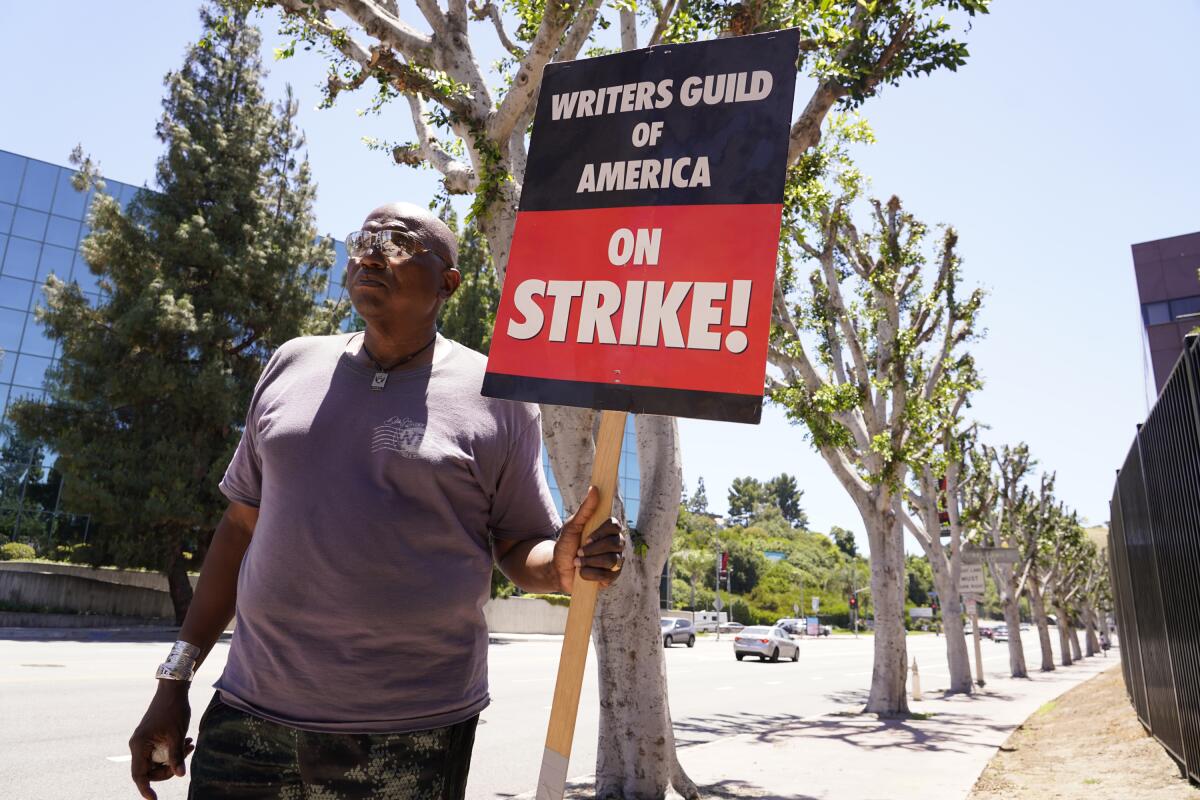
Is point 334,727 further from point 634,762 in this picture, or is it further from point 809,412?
point 809,412

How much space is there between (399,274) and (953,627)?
20.5 m

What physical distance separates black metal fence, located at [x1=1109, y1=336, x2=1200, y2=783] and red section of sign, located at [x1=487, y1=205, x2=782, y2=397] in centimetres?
508

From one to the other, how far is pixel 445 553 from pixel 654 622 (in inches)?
170

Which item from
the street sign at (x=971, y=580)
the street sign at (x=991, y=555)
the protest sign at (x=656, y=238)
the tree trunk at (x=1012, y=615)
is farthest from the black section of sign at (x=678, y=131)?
the tree trunk at (x=1012, y=615)

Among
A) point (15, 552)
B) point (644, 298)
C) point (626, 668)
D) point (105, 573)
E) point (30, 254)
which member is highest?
point (30, 254)

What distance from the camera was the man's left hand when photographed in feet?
6.42

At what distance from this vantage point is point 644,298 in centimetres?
225

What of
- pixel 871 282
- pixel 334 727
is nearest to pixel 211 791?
pixel 334 727

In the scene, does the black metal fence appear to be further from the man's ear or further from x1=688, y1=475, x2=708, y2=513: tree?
x1=688, y1=475, x2=708, y2=513: tree

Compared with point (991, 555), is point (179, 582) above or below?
below

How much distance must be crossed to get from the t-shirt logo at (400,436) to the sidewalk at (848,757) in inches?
205

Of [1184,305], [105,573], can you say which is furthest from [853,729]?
[1184,305]

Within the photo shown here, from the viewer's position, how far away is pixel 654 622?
6.19 metres

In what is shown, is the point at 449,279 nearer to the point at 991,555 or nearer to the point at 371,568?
the point at 371,568
